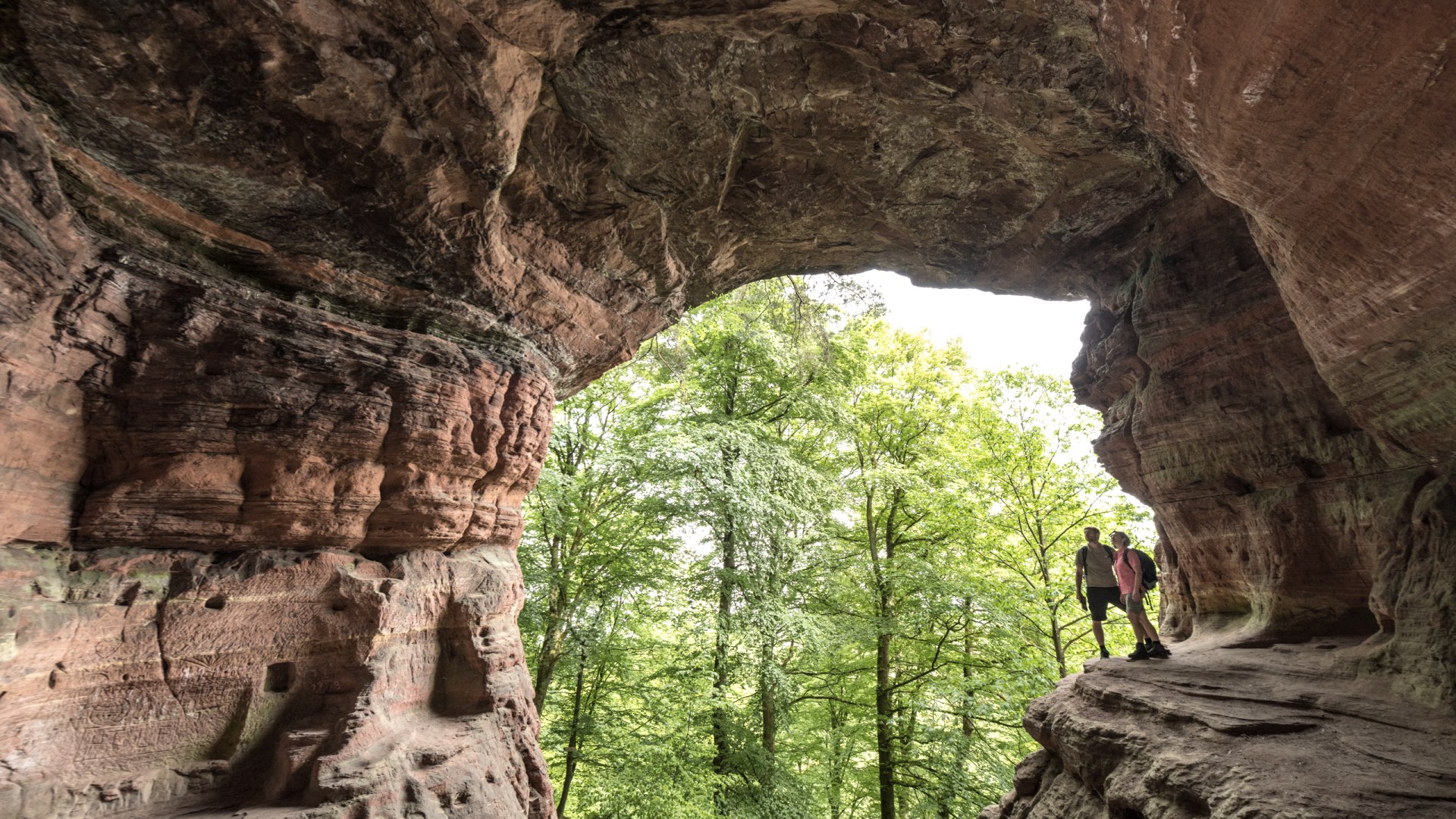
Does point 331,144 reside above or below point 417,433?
above

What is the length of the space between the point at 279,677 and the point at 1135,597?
8389mm

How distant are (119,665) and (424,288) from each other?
3997 mm

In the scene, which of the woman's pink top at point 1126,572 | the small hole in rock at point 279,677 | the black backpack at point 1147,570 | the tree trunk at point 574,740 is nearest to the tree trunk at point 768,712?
the tree trunk at point 574,740

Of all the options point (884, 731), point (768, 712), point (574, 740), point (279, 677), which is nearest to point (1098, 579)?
point (884, 731)

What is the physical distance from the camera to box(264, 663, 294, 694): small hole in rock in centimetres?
500

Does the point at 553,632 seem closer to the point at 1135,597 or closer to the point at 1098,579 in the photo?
the point at 1098,579

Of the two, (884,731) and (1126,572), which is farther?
(884,731)

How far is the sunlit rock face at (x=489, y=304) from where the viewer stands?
377 cm

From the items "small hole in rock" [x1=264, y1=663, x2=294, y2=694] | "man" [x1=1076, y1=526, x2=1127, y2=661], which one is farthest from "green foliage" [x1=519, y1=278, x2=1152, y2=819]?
"small hole in rock" [x1=264, y1=663, x2=294, y2=694]

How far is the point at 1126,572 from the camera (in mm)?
6840

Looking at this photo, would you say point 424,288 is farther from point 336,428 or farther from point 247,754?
point 247,754

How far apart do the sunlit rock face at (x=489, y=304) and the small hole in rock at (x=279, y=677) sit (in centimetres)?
3

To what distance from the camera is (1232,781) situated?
360 cm

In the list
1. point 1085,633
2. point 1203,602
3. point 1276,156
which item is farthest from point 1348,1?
point 1085,633
